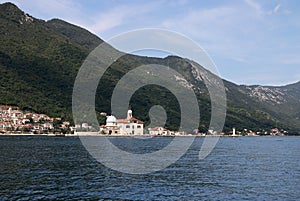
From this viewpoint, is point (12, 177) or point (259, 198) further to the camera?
point (12, 177)

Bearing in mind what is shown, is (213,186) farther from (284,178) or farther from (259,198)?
(284,178)

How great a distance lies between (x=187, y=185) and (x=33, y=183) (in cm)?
1539

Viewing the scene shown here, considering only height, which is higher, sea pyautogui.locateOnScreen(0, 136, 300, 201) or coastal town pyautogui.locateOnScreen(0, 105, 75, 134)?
coastal town pyautogui.locateOnScreen(0, 105, 75, 134)

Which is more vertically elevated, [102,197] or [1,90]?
A: [1,90]

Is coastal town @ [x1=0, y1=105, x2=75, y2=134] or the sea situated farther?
coastal town @ [x1=0, y1=105, x2=75, y2=134]

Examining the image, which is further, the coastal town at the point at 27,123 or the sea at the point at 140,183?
the coastal town at the point at 27,123

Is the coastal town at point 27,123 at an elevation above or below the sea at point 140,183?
above

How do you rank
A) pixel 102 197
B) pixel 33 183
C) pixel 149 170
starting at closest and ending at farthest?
pixel 102 197
pixel 33 183
pixel 149 170

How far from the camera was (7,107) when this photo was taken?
181125 millimetres


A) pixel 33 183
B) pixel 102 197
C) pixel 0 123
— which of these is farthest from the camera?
pixel 0 123

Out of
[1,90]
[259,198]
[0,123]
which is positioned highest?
[1,90]

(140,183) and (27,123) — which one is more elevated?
(27,123)

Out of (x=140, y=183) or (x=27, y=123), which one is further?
(x=27, y=123)

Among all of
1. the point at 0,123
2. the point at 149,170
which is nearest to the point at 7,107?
the point at 0,123
